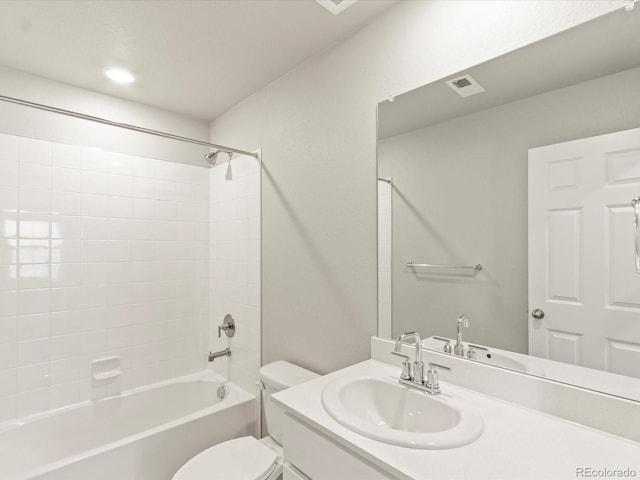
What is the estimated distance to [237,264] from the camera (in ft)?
7.96

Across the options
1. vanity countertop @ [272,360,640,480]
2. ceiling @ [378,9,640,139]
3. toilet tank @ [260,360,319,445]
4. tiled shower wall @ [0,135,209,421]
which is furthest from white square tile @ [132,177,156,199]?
vanity countertop @ [272,360,640,480]

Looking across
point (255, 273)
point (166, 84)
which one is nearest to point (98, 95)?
point (166, 84)

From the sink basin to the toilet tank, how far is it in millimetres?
551

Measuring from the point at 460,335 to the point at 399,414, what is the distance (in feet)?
1.21

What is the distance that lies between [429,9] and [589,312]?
48.6 inches

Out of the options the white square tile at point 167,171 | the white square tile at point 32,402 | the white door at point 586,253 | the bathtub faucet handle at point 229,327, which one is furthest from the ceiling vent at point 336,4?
the white square tile at point 32,402

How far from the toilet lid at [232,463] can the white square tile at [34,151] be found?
192 cm

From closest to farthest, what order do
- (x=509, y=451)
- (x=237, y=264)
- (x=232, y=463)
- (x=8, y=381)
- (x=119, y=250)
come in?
1. (x=509, y=451)
2. (x=232, y=463)
3. (x=8, y=381)
4. (x=119, y=250)
5. (x=237, y=264)

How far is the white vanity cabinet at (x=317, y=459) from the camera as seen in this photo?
882mm

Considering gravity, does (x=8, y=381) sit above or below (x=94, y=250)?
below

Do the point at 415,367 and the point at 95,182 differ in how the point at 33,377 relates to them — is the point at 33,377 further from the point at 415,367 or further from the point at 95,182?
the point at 415,367

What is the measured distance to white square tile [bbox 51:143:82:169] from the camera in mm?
2074

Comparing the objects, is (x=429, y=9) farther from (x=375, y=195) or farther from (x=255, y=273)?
(x=255, y=273)

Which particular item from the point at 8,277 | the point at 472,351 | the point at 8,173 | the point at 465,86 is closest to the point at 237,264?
the point at 8,277
